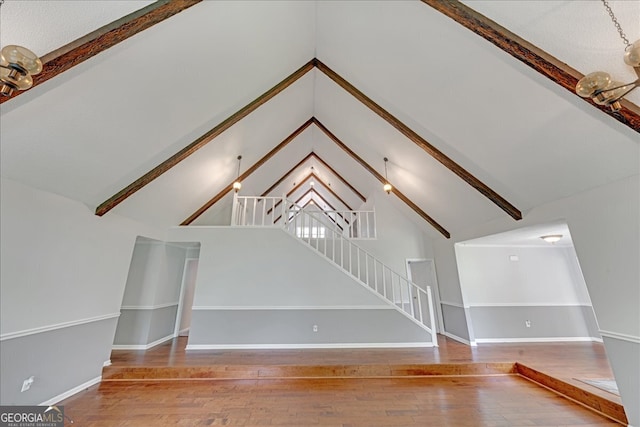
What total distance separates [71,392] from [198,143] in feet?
11.5

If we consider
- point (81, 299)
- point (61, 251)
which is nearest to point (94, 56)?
point (61, 251)

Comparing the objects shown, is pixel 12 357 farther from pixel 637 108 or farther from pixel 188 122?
pixel 637 108

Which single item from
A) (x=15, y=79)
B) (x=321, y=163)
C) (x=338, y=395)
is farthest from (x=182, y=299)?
(x=15, y=79)

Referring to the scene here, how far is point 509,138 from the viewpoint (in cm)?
282

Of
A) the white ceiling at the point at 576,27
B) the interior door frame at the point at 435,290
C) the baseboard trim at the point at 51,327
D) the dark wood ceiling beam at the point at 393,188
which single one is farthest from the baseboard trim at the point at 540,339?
the baseboard trim at the point at 51,327

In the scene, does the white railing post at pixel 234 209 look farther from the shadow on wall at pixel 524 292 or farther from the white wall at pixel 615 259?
the white wall at pixel 615 259

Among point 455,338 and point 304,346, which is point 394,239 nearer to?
point 455,338

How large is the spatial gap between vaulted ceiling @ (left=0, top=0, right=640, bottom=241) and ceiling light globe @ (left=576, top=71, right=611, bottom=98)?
815 mm

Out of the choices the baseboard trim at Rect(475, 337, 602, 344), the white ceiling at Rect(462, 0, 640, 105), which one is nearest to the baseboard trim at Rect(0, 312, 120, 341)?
the white ceiling at Rect(462, 0, 640, 105)

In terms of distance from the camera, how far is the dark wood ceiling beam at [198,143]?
3.42 m

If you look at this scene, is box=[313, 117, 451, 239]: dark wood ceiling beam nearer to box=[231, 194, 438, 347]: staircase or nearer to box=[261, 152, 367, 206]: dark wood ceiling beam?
box=[231, 194, 438, 347]: staircase

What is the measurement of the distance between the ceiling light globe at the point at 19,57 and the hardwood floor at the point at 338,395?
311 centimetres

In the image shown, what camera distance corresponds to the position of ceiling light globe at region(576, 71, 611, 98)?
4.31 ft

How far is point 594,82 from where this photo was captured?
1.33 m
